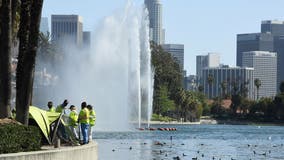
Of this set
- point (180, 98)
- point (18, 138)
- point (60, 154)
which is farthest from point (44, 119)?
point (180, 98)

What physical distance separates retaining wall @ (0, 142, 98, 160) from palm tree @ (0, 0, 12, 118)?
7.81 feet

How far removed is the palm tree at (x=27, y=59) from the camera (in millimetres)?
24203

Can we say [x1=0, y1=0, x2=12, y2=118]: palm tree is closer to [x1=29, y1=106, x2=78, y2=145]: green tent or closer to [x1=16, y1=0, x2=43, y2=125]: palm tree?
[x1=16, y1=0, x2=43, y2=125]: palm tree

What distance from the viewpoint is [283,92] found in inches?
7864

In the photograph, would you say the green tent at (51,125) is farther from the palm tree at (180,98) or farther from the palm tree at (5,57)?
the palm tree at (180,98)

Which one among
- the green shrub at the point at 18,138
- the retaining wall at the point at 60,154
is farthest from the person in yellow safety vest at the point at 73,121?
the green shrub at the point at 18,138

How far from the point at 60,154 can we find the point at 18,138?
145cm

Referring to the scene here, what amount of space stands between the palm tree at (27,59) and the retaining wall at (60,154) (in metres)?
2.25

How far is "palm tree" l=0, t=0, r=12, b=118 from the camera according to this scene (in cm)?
2334

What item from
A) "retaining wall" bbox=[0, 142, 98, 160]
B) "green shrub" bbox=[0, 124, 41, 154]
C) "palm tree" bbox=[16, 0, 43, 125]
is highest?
"palm tree" bbox=[16, 0, 43, 125]

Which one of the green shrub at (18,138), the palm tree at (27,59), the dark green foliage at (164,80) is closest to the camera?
the green shrub at (18,138)

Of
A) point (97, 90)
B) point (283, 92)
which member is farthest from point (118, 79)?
point (283, 92)

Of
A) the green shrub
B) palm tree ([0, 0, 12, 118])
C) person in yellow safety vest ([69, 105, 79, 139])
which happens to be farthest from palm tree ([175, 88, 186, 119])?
the green shrub

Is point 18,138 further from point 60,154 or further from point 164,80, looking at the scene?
point 164,80
